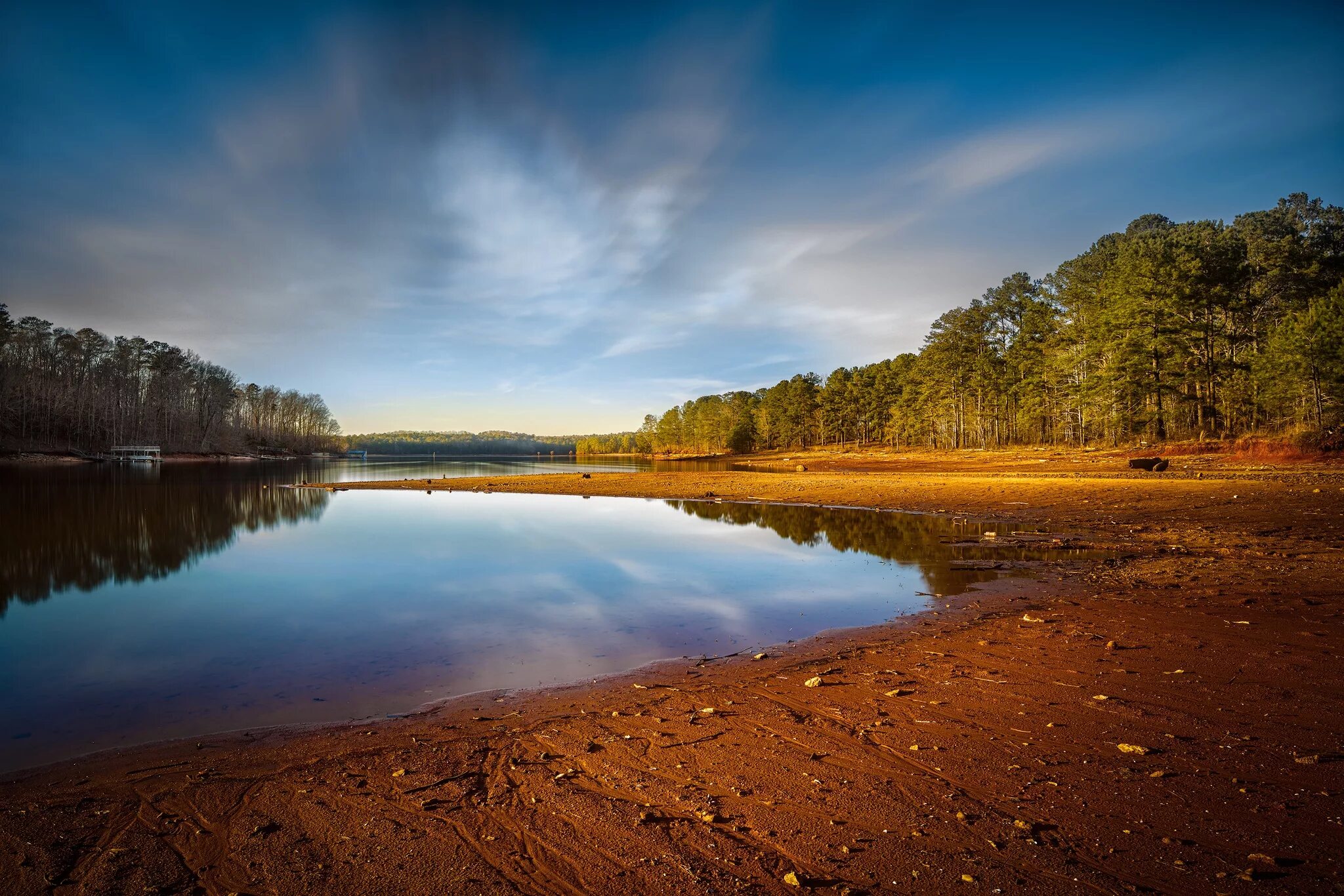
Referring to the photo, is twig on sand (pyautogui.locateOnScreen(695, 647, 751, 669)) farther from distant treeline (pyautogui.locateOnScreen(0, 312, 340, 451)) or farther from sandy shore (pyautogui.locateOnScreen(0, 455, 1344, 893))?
distant treeline (pyautogui.locateOnScreen(0, 312, 340, 451))

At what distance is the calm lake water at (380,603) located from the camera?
6.95 m

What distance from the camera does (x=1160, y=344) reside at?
3966 centimetres

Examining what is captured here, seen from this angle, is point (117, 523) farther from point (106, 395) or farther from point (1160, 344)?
point (106, 395)

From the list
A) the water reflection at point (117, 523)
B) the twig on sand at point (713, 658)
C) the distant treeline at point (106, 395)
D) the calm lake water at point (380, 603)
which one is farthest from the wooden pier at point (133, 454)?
the twig on sand at point (713, 658)

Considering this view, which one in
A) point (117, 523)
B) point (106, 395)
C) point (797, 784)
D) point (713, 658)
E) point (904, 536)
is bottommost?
point (904, 536)

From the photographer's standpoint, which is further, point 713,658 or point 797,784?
point 713,658

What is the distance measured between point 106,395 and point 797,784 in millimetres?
132694

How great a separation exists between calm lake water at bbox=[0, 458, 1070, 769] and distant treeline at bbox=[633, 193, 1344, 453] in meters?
29.9

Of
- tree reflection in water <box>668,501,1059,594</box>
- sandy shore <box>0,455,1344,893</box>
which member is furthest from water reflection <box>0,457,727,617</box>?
tree reflection in water <box>668,501,1059,594</box>

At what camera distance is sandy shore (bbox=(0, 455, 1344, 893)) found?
3.33 m

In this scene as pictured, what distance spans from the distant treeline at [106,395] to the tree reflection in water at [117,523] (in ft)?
151

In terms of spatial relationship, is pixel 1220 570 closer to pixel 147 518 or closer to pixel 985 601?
pixel 985 601

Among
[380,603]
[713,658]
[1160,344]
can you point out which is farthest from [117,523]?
[1160,344]

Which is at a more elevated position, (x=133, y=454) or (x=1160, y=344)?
(x=1160, y=344)
